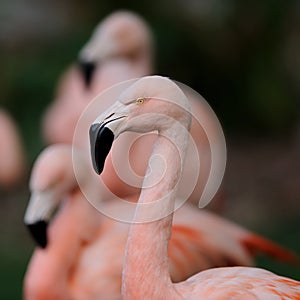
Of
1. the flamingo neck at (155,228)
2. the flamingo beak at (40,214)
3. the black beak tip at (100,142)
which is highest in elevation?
the black beak tip at (100,142)

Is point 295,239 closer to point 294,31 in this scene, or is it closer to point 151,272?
point 294,31

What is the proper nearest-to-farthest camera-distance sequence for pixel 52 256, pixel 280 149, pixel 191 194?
pixel 52 256, pixel 191 194, pixel 280 149

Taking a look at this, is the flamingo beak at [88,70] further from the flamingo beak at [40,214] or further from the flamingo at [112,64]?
the flamingo beak at [40,214]

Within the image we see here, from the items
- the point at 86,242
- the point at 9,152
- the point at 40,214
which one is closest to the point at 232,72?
the point at 9,152

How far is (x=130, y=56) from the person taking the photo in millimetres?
5504

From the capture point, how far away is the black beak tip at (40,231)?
3591mm

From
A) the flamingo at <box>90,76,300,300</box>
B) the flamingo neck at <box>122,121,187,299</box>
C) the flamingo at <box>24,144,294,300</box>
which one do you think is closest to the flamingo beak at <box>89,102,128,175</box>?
the flamingo at <box>90,76,300,300</box>

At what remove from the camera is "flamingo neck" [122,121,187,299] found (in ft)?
8.57

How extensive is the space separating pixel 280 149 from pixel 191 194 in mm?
2959

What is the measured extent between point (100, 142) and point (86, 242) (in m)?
1.23

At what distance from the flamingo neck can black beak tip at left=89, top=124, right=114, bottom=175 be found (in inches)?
7.2

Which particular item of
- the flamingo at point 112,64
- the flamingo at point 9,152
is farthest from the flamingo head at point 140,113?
the flamingo at point 9,152

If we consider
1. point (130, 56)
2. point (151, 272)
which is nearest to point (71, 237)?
point (151, 272)

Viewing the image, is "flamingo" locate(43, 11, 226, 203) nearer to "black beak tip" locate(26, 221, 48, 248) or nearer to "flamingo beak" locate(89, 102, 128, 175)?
"black beak tip" locate(26, 221, 48, 248)
